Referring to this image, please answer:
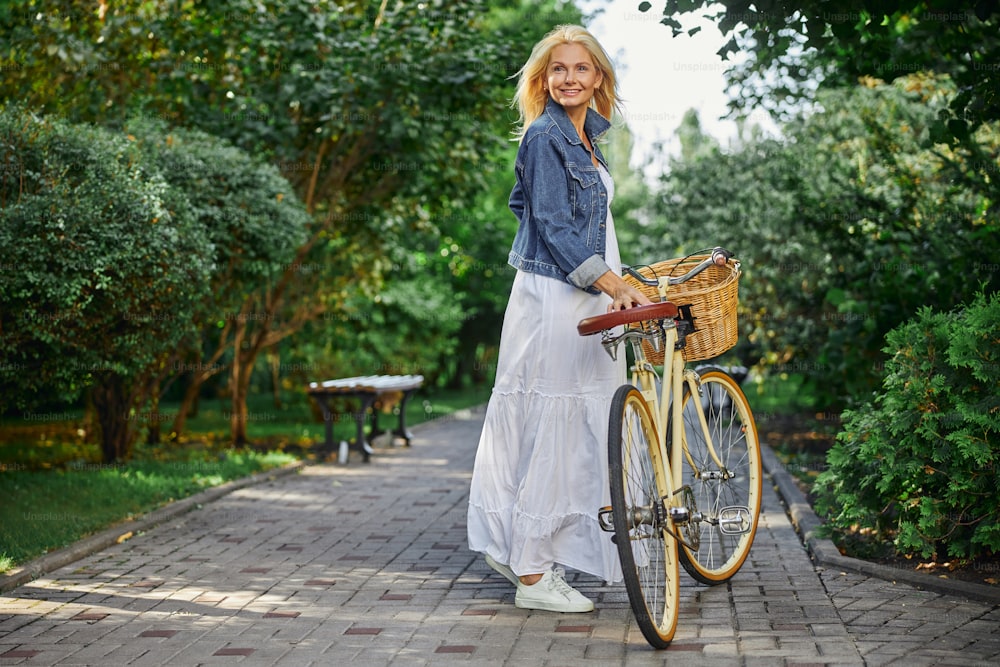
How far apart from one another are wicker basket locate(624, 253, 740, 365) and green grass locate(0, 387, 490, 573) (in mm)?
3677

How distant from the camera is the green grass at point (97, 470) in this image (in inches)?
283

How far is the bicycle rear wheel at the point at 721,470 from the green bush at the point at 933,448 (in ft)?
1.68

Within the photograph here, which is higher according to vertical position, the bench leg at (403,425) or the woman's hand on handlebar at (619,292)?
the woman's hand on handlebar at (619,292)

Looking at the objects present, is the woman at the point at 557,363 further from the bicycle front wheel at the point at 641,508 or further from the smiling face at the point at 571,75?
the bicycle front wheel at the point at 641,508

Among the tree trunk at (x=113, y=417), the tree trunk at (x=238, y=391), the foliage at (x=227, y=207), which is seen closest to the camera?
the foliage at (x=227, y=207)

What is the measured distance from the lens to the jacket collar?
494cm

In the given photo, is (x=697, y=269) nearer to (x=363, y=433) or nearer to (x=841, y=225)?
(x=841, y=225)

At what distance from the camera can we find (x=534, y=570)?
4.96 metres

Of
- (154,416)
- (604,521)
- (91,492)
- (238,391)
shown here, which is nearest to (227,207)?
(91,492)

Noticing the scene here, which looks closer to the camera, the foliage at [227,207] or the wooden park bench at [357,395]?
the foliage at [227,207]

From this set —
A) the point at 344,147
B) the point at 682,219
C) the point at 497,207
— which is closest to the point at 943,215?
the point at 344,147

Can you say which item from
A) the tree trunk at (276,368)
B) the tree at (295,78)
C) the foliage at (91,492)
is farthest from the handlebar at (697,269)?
the tree trunk at (276,368)

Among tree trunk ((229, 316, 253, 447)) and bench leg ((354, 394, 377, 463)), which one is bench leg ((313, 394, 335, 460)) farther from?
tree trunk ((229, 316, 253, 447))

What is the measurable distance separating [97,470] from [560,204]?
6.68m
